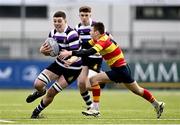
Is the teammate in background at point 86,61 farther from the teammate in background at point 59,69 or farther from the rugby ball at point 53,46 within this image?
the rugby ball at point 53,46

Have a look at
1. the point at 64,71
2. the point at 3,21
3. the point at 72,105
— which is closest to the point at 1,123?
the point at 64,71

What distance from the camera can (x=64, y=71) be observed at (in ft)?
53.8

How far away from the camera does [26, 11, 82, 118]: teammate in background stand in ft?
52.8

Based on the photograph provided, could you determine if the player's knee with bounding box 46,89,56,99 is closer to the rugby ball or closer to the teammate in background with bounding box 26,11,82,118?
the teammate in background with bounding box 26,11,82,118

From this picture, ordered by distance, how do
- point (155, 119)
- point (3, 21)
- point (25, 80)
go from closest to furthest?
point (155, 119) < point (25, 80) < point (3, 21)

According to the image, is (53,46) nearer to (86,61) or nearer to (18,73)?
(86,61)

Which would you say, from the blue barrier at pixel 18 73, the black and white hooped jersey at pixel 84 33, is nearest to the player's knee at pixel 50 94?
the black and white hooped jersey at pixel 84 33

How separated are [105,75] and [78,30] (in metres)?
2.07

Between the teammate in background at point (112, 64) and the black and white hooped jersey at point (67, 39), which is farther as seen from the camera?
the black and white hooped jersey at point (67, 39)

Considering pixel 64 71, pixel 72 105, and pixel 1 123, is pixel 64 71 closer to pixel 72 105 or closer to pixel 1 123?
pixel 1 123

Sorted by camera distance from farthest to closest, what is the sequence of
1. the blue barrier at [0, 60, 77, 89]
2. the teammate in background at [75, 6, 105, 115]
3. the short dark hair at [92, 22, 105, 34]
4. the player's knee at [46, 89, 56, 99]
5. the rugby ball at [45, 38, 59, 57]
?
the blue barrier at [0, 60, 77, 89] < the teammate in background at [75, 6, 105, 115] < the player's knee at [46, 89, 56, 99] < the short dark hair at [92, 22, 105, 34] < the rugby ball at [45, 38, 59, 57]

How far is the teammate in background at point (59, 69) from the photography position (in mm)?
16094

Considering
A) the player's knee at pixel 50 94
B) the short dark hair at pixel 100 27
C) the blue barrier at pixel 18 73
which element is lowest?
the blue barrier at pixel 18 73

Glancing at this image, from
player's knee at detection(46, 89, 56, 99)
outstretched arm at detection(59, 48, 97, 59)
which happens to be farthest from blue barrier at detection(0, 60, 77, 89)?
outstretched arm at detection(59, 48, 97, 59)
